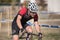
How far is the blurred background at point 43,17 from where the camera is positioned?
1198cm

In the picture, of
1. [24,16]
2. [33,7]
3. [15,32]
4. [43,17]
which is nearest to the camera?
[33,7]

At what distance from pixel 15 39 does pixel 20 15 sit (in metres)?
0.66

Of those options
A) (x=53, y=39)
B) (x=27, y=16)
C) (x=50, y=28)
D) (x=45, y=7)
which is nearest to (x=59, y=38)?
(x=53, y=39)

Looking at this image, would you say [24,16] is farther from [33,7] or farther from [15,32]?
[15,32]

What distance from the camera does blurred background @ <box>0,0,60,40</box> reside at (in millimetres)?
11984

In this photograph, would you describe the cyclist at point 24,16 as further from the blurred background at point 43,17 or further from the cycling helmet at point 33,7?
the blurred background at point 43,17

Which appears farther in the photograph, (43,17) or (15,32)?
(43,17)

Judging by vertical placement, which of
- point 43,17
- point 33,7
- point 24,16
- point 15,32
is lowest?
point 43,17

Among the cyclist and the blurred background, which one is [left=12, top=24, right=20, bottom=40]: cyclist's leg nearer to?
the cyclist

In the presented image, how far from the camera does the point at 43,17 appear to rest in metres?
18.0

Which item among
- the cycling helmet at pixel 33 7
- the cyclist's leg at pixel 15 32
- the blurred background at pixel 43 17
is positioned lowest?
the blurred background at pixel 43 17

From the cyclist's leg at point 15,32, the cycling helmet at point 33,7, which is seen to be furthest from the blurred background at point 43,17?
the cycling helmet at point 33,7

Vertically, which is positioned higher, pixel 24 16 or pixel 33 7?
pixel 33 7

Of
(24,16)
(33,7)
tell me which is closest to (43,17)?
(24,16)
